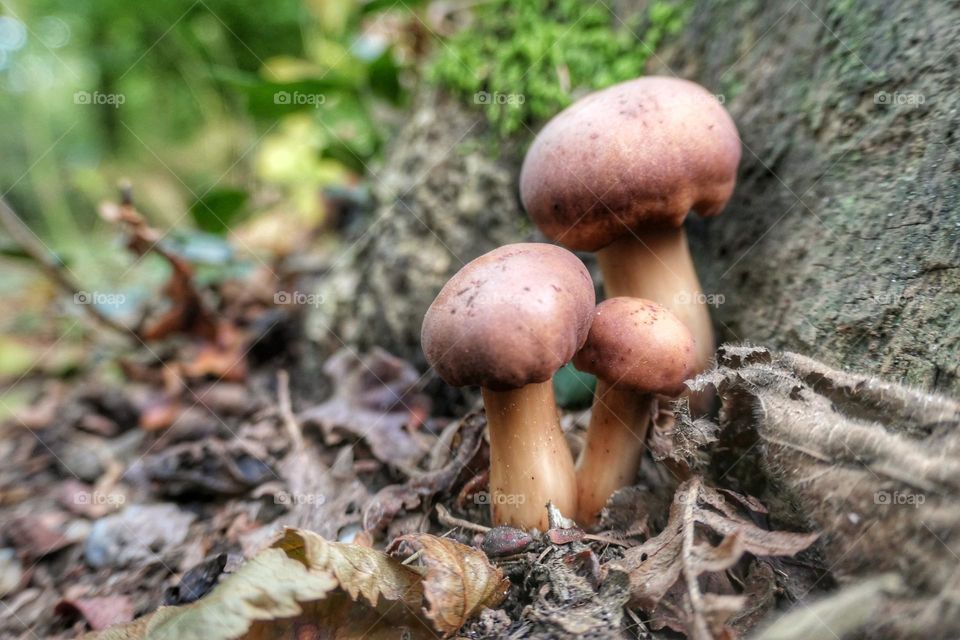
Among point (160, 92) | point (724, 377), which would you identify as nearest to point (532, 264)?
point (724, 377)

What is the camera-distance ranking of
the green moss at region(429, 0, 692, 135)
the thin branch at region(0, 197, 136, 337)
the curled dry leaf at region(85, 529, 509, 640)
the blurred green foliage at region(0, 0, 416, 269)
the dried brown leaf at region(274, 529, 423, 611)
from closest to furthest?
the curled dry leaf at region(85, 529, 509, 640) → the dried brown leaf at region(274, 529, 423, 611) → the green moss at region(429, 0, 692, 135) → the thin branch at region(0, 197, 136, 337) → the blurred green foliage at region(0, 0, 416, 269)

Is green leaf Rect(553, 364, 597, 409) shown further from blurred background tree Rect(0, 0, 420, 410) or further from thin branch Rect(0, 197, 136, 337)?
thin branch Rect(0, 197, 136, 337)

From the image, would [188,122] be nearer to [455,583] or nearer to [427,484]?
[427,484]

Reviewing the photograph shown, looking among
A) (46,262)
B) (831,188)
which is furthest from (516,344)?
(46,262)

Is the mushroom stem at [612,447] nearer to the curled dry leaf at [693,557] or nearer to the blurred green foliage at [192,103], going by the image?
the curled dry leaf at [693,557]

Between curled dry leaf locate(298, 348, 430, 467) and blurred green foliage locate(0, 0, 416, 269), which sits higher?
blurred green foliage locate(0, 0, 416, 269)

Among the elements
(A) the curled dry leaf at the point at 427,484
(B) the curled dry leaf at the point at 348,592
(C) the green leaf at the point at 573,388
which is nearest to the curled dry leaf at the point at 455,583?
(B) the curled dry leaf at the point at 348,592

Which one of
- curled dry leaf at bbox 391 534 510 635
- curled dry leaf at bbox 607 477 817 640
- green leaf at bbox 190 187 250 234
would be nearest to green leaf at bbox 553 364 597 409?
curled dry leaf at bbox 607 477 817 640
